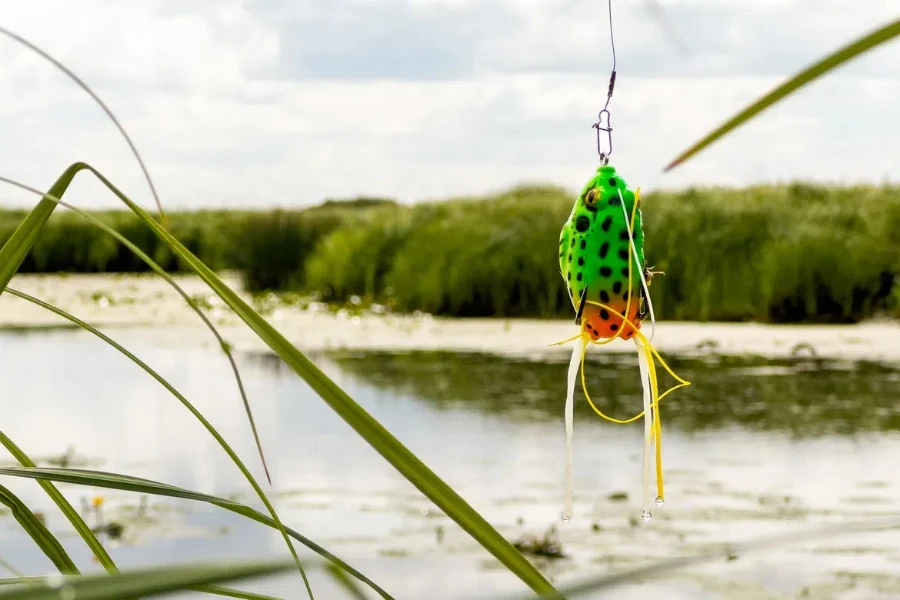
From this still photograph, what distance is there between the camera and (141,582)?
0.24 m

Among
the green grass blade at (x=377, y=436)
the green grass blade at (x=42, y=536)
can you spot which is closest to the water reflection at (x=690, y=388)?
the green grass blade at (x=42, y=536)

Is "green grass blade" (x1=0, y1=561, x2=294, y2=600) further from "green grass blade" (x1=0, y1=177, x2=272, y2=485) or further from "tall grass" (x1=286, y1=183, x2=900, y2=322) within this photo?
"tall grass" (x1=286, y1=183, x2=900, y2=322)

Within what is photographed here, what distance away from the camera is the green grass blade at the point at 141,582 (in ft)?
0.79

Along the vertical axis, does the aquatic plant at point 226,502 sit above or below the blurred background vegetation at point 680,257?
below

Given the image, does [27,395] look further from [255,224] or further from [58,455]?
[255,224]

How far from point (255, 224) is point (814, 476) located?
22.0 feet

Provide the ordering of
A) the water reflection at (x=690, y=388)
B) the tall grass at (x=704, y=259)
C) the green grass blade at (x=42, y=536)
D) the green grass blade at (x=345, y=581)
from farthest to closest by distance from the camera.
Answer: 1. the tall grass at (x=704, y=259)
2. the water reflection at (x=690, y=388)
3. the green grass blade at (x=42, y=536)
4. the green grass blade at (x=345, y=581)

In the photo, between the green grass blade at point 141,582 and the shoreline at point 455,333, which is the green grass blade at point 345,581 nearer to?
the green grass blade at point 141,582

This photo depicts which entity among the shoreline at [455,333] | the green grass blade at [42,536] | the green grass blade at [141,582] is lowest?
the shoreline at [455,333]

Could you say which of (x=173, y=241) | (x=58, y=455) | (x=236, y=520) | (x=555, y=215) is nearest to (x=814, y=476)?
(x=236, y=520)

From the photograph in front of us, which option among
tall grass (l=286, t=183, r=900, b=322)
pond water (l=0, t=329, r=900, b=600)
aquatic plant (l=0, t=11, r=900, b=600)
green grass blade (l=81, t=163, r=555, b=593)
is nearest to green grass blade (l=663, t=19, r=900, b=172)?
aquatic plant (l=0, t=11, r=900, b=600)

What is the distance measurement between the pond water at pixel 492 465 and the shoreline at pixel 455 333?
272 mm

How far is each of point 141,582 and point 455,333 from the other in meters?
6.74

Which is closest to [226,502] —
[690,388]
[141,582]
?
[141,582]
